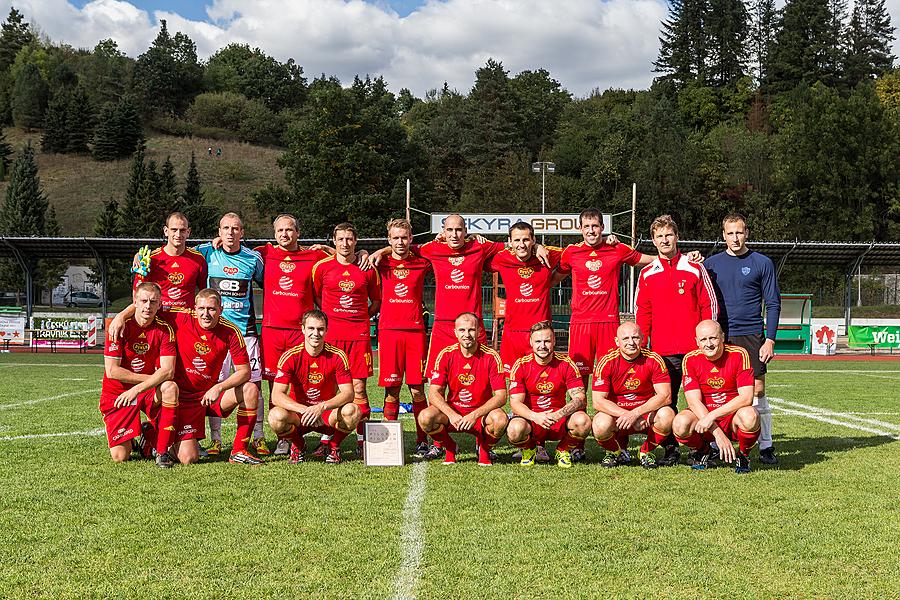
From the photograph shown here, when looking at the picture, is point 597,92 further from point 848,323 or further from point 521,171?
point 848,323

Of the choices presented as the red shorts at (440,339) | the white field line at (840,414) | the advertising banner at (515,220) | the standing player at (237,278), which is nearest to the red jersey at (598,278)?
the red shorts at (440,339)

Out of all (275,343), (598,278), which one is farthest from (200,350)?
(598,278)

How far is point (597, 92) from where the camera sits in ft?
271

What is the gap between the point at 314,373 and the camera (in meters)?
5.86

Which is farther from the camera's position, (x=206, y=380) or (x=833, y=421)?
(x=833, y=421)

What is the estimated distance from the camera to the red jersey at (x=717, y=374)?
5664 mm

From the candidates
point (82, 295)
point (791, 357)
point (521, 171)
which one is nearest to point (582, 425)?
point (791, 357)

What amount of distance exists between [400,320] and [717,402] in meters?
2.51

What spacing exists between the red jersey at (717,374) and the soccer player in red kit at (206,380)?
3.13m

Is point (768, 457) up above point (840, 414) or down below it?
above

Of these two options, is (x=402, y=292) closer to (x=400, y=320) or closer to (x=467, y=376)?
(x=400, y=320)

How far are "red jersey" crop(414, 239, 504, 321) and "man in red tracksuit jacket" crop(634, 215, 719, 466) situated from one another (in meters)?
1.34

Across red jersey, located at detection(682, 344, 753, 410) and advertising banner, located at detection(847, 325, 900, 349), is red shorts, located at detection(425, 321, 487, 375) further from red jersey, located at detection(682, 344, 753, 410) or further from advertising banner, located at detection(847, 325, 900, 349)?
advertising banner, located at detection(847, 325, 900, 349)

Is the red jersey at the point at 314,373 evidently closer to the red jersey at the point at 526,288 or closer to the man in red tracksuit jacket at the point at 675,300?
the red jersey at the point at 526,288
